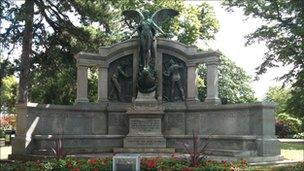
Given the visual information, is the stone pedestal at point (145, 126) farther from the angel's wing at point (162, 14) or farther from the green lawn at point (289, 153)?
the green lawn at point (289, 153)

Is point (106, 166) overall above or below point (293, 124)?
above

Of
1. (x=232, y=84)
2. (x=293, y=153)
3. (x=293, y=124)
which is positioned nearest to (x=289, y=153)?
(x=293, y=153)

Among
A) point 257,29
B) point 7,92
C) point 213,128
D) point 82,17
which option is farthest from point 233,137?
point 7,92

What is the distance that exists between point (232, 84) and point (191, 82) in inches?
1128

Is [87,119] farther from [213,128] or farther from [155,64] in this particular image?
[213,128]

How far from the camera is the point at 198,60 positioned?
63.6ft

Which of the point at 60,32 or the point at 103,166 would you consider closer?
the point at 103,166

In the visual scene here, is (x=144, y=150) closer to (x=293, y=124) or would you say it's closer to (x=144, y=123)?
(x=144, y=123)

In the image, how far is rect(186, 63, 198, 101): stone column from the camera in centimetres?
1945

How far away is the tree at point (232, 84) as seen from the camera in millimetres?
46562

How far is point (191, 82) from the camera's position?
64.2ft

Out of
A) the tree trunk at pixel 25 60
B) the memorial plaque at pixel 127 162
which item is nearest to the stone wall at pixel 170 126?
the memorial plaque at pixel 127 162

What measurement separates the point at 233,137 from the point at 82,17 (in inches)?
518

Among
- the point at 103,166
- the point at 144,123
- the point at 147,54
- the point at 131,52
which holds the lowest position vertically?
the point at 103,166
